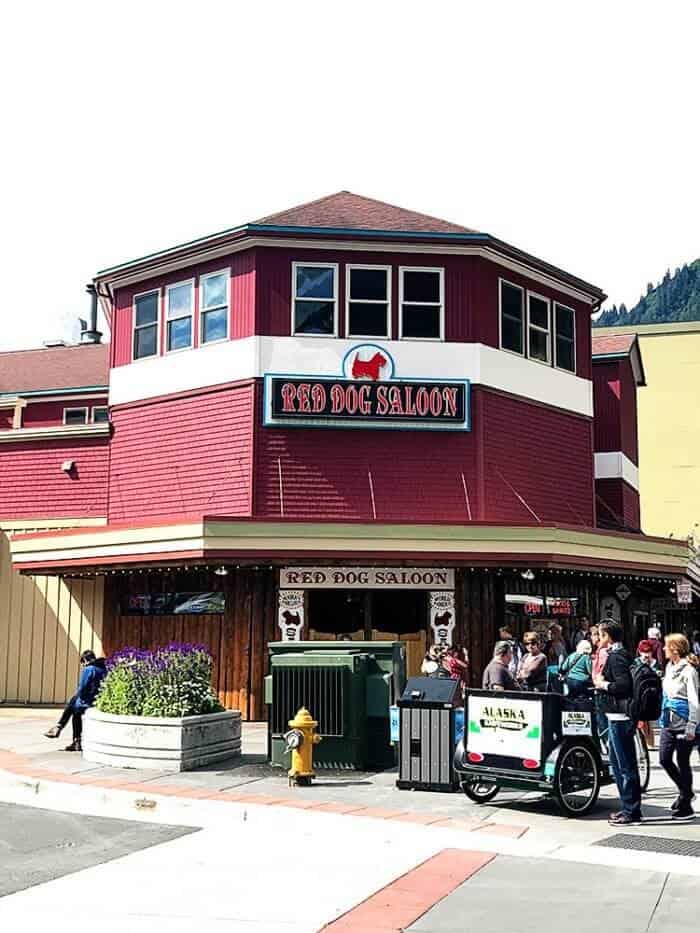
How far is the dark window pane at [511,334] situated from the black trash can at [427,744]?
10985mm

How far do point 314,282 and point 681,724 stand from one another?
12.3 metres

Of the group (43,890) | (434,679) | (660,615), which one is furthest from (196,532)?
(660,615)

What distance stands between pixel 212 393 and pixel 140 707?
330 inches

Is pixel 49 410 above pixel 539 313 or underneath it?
underneath

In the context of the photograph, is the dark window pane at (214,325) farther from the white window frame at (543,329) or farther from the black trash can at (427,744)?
the black trash can at (427,744)

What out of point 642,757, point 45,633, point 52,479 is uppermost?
point 52,479

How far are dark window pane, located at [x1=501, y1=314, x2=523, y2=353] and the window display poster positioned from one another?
37.8 ft

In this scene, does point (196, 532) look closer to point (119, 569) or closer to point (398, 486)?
point (119, 569)

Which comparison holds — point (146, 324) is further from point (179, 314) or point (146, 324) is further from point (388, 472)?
point (388, 472)

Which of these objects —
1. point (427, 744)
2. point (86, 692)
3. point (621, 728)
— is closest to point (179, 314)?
point (86, 692)

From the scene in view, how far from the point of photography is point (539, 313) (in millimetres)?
22359

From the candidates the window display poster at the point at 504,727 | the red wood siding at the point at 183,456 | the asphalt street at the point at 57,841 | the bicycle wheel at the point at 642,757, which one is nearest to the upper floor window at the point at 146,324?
the red wood siding at the point at 183,456

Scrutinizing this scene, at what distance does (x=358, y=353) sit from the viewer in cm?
2005

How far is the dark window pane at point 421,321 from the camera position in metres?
20.4
